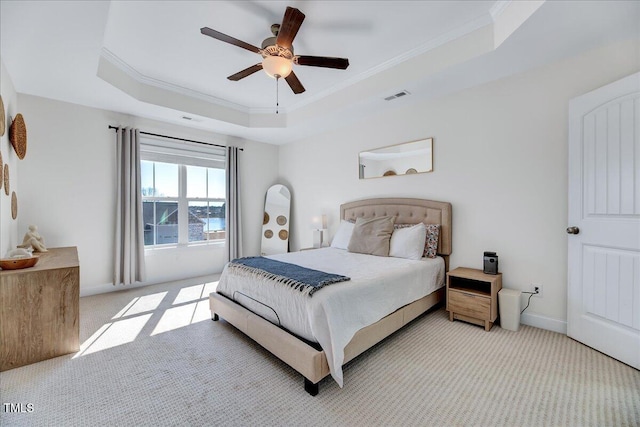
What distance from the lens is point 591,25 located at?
1.96 metres

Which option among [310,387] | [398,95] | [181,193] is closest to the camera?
[310,387]

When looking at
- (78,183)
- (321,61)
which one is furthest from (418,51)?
(78,183)

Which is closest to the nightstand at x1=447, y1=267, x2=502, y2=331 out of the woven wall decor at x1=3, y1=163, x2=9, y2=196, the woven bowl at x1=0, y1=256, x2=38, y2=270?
the woven bowl at x1=0, y1=256, x2=38, y2=270

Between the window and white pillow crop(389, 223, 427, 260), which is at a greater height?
the window

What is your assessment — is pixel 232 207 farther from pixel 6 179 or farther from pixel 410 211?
pixel 410 211

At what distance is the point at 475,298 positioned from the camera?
8.39 feet

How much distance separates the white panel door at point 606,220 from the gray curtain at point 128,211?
5123 millimetres

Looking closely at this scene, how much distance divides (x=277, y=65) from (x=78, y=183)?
10.7 ft

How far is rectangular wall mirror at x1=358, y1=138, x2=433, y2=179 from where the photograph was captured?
338cm

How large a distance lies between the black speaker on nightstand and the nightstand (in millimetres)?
50

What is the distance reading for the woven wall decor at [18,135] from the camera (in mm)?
2625

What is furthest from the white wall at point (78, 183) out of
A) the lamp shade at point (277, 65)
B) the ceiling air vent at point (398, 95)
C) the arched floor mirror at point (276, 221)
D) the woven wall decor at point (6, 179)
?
the ceiling air vent at point (398, 95)

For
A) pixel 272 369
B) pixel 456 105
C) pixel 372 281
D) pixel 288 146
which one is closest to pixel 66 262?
pixel 272 369

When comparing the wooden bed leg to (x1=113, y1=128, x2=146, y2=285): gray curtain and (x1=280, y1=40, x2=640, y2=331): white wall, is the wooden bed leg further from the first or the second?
(x1=113, y1=128, x2=146, y2=285): gray curtain
